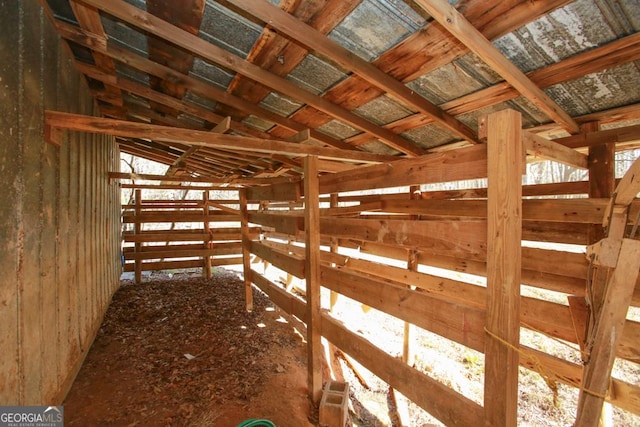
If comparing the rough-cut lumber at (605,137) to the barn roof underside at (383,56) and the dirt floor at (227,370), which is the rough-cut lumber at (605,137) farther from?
the dirt floor at (227,370)

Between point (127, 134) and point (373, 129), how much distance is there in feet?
8.56

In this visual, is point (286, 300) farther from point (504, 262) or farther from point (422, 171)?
point (504, 262)

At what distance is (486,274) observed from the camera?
152 centimetres

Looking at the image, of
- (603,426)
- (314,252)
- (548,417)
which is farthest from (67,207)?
(548,417)

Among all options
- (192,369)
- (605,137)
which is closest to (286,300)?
(192,369)

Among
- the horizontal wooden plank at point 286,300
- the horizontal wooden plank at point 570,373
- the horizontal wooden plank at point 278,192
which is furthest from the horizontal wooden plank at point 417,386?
the horizontal wooden plank at point 278,192

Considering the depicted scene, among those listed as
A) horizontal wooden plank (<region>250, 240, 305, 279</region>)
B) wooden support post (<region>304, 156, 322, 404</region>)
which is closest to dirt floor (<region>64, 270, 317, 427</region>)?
wooden support post (<region>304, 156, 322, 404</region>)

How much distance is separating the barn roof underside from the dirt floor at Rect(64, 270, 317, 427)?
2651mm

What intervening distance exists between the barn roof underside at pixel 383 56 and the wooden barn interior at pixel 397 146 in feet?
0.05

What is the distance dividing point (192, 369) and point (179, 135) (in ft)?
9.09

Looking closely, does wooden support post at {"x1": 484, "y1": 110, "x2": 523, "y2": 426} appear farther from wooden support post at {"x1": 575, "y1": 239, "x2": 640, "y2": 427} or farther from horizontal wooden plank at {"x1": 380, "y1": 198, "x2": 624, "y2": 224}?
horizontal wooden plank at {"x1": 380, "y1": 198, "x2": 624, "y2": 224}

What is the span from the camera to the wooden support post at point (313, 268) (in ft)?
9.48

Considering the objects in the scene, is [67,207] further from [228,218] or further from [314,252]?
[228,218]

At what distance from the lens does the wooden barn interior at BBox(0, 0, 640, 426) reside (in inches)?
56.1
